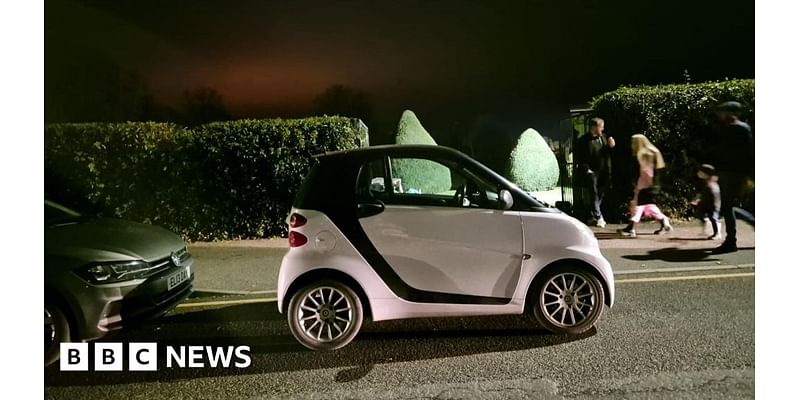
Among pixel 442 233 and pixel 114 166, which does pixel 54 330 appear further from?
pixel 442 233

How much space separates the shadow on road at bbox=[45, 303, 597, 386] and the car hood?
423 millimetres

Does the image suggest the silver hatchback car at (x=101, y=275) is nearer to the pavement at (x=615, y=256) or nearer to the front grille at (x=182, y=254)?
the front grille at (x=182, y=254)

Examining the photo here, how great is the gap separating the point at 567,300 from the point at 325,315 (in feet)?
4.44

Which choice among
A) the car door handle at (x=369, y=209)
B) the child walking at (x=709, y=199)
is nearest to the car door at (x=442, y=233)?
the car door handle at (x=369, y=209)

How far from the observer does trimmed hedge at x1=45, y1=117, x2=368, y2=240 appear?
3156mm

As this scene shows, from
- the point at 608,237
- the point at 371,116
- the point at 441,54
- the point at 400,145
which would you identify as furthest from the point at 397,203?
the point at 608,237

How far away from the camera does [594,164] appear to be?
3744mm

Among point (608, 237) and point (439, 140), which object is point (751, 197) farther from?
point (439, 140)

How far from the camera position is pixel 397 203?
9.53 ft

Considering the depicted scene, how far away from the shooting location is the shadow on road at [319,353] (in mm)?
2846

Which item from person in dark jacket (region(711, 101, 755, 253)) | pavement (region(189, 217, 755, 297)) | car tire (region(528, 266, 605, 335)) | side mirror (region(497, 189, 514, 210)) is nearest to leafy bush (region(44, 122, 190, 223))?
pavement (region(189, 217, 755, 297))

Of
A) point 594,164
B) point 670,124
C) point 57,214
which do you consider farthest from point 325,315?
point 670,124

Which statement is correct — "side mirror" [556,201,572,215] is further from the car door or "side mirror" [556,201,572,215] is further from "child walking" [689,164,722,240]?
"child walking" [689,164,722,240]

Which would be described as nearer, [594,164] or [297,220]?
[297,220]
